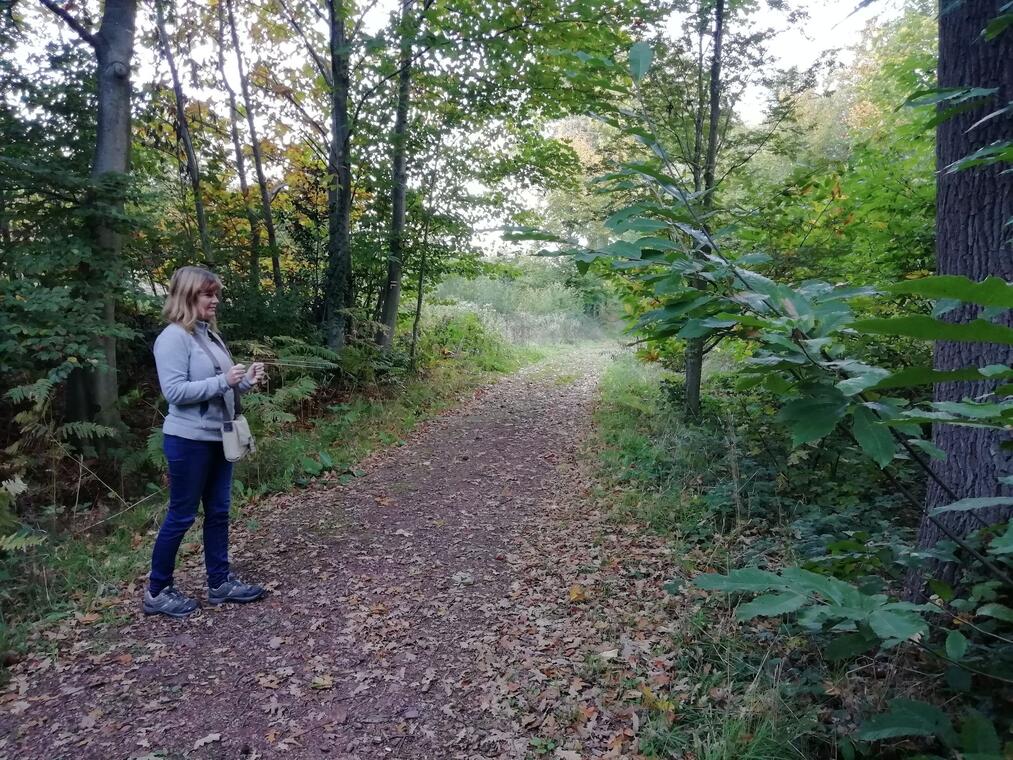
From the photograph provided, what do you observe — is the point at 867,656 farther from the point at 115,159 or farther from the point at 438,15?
the point at 438,15

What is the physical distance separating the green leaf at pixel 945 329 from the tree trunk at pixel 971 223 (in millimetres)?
1774

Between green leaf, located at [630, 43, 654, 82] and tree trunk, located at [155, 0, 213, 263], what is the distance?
9018mm

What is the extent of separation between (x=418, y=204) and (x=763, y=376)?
10.3 m

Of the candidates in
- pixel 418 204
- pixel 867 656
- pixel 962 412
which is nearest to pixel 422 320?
pixel 418 204

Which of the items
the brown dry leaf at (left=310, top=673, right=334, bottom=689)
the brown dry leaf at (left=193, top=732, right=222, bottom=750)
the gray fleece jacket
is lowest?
the brown dry leaf at (left=193, top=732, right=222, bottom=750)

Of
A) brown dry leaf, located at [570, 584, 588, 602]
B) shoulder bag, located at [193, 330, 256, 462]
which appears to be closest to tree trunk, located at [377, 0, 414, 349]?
shoulder bag, located at [193, 330, 256, 462]

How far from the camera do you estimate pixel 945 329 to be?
0.90m

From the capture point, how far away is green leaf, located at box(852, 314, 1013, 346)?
0.90m

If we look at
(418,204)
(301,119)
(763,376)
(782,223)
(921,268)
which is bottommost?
(763,376)

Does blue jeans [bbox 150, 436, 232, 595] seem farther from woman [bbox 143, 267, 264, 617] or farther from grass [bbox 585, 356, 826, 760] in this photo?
grass [bbox 585, 356, 826, 760]

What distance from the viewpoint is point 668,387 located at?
8.60 meters

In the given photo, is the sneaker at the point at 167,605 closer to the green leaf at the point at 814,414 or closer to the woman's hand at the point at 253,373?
the woman's hand at the point at 253,373

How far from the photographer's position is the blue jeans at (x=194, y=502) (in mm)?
3789

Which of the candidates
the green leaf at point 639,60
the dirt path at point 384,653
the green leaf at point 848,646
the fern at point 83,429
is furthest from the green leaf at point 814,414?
the fern at point 83,429
